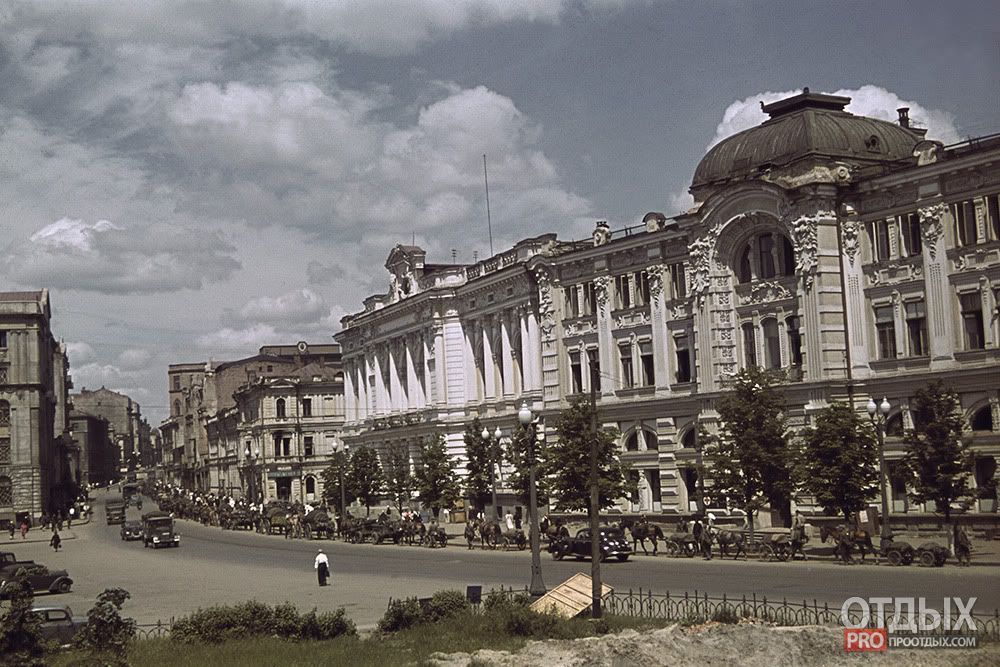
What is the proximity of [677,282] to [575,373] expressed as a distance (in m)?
10.5

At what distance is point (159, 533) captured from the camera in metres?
72.9

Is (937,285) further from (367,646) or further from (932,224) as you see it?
(367,646)

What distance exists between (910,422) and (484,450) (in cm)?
2755

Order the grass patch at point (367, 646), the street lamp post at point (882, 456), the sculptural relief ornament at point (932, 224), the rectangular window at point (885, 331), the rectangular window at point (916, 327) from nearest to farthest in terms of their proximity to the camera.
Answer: the grass patch at point (367, 646) → the street lamp post at point (882, 456) → the sculptural relief ornament at point (932, 224) → the rectangular window at point (916, 327) → the rectangular window at point (885, 331)

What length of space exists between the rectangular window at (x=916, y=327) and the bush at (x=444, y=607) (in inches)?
1145

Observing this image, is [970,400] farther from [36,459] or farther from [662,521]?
[36,459]

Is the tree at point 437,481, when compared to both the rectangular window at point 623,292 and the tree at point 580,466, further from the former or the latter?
the rectangular window at point 623,292

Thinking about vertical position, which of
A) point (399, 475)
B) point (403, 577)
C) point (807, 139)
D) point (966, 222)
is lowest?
point (403, 577)

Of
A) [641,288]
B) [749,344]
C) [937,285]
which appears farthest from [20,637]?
[641,288]

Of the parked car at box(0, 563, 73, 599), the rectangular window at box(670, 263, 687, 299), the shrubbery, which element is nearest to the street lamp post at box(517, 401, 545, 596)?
the shrubbery

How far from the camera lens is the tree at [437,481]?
241 ft

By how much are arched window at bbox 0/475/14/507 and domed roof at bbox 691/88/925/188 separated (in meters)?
80.3

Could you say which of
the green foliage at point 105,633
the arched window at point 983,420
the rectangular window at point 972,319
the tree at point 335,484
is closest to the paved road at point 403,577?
the green foliage at point 105,633

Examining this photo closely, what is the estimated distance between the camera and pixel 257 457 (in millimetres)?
133375
